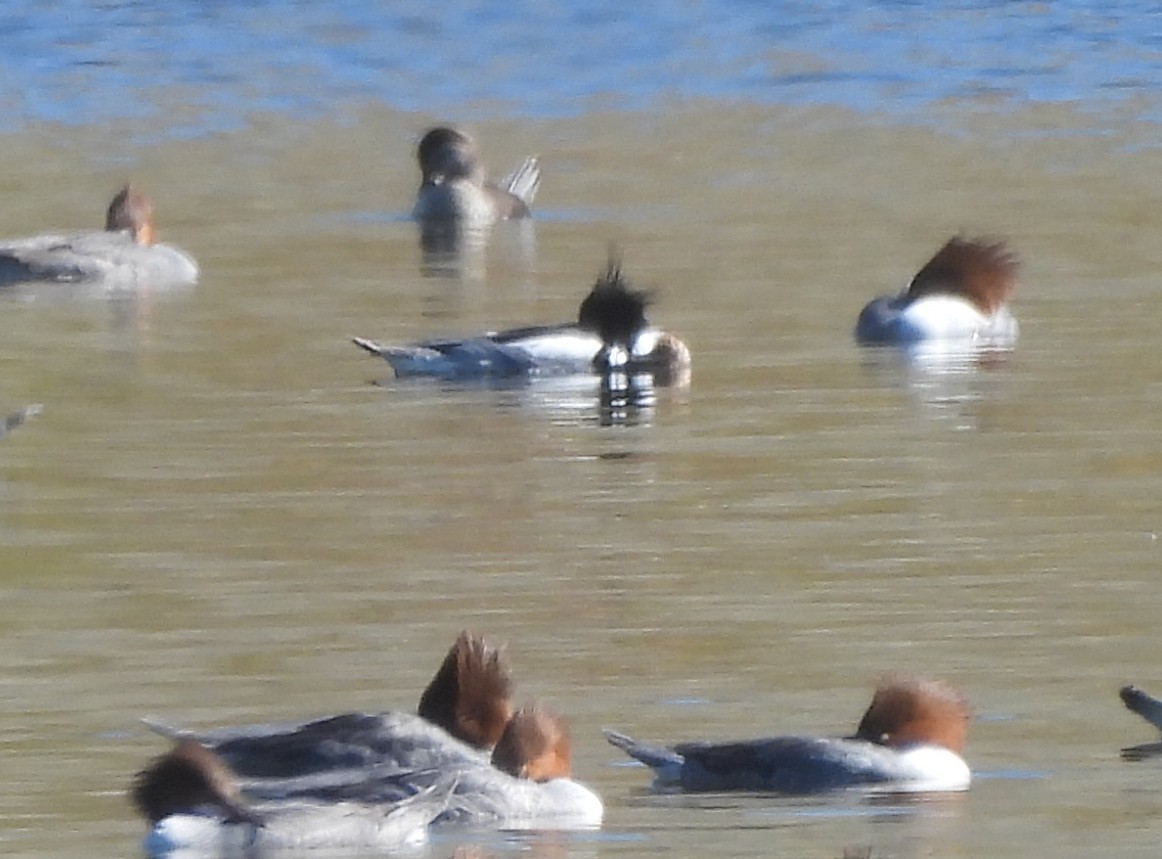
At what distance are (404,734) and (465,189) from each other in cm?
1834

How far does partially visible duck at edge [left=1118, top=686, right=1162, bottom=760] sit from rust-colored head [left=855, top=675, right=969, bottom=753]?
1.40ft

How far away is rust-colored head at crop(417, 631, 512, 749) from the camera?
33.2 ft

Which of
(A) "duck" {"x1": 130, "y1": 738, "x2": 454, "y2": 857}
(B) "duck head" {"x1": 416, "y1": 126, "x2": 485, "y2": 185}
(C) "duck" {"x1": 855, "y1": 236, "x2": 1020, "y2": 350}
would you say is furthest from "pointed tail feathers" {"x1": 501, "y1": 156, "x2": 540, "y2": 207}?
(A) "duck" {"x1": 130, "y1": 738, "x2": 454, "y2": 857}

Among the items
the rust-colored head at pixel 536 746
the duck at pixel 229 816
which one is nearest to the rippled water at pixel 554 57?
the rust-colored head at pixel 536 746

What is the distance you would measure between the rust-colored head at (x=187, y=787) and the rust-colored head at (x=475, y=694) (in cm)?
112

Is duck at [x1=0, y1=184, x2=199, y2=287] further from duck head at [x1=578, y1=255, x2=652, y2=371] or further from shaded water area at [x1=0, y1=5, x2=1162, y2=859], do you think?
duck head at [x1=578, y1=255, x2=652, y2=371]

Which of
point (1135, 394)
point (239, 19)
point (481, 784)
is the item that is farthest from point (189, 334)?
point (239, 19)

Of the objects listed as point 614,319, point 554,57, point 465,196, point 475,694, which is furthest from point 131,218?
point 554,57

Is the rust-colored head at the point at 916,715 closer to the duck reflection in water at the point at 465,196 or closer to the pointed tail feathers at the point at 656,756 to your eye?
the pointed tail feathers at the point at 656,756

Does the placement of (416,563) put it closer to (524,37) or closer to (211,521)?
(211,521)

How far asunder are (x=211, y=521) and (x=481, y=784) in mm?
4495

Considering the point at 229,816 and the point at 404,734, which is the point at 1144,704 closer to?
the point at 404,734

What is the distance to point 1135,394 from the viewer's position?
668 inches

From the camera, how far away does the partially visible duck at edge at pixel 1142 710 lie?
10.2 meters
